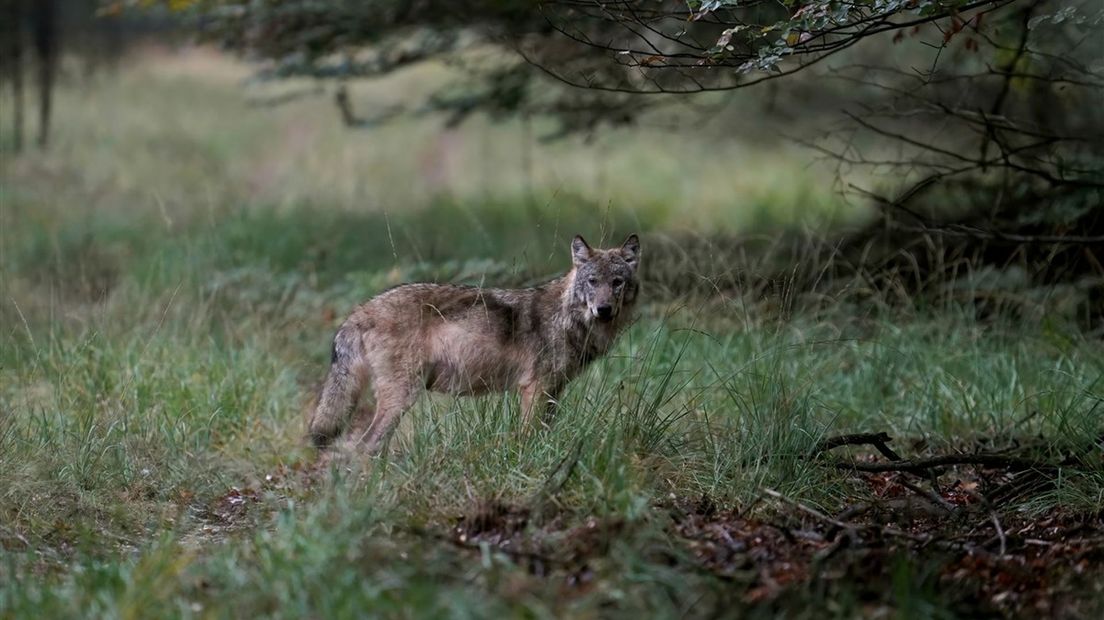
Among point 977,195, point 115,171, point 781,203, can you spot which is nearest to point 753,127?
point 781,203

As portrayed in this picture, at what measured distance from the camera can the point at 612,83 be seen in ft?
39.6

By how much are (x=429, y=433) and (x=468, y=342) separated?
133cm

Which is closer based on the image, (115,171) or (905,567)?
(905,567)

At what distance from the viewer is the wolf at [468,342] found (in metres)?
7.70

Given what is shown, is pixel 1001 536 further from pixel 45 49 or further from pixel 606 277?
pixel 45 49

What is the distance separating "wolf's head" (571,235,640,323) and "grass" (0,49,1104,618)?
0.30 m

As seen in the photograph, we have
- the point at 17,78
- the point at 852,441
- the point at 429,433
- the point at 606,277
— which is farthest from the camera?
the point at 17,78

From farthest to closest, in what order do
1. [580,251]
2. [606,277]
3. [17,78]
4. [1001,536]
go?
[17,78]
[580,251]
[606,277]
[1001,536]

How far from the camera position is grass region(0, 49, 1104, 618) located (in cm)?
490

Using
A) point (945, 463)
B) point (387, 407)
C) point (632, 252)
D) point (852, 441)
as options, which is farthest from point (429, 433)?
point (945, 463)

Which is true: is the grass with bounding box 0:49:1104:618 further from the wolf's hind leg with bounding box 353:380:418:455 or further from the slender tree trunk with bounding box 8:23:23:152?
the slender tree trunk with bounding box 8:23:23:152

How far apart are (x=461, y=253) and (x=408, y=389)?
4.49m

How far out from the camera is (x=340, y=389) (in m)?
7.84

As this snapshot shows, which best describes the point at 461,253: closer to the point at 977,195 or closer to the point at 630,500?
the point at 977,195
